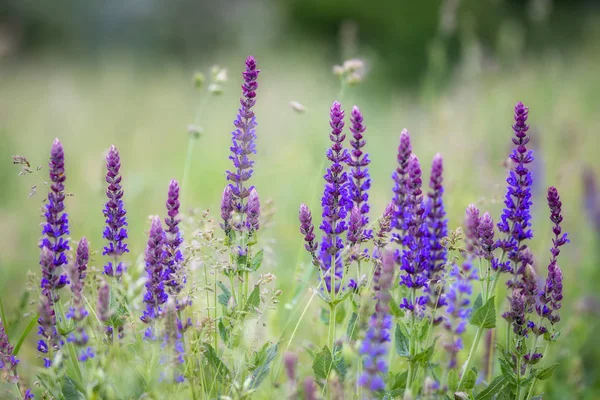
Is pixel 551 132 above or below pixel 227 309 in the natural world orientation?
above

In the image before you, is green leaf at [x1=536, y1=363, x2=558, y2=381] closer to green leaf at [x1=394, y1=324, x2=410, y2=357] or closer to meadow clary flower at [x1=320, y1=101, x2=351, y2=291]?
green leaf at [x1=394, y1=324, x2=410, y2=357]

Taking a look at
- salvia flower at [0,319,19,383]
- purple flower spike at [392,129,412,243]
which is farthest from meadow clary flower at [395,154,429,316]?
salvia flower at [0,319,19,383]

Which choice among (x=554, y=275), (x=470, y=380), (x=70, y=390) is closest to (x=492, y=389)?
(x=470, y=380)

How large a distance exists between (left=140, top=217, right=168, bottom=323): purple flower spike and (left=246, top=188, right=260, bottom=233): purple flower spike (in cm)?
31

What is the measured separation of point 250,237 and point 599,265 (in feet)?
10.7

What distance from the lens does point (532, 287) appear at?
191 cm

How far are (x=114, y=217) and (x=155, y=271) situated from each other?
25 centimetres

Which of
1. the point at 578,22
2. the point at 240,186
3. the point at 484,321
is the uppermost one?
the point at 578,22

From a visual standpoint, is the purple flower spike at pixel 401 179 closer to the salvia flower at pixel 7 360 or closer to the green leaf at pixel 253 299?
the green leaf at pixel 253 299

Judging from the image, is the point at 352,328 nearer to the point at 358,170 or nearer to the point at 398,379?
the point at 398,379

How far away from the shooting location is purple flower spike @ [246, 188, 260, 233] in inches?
79.3

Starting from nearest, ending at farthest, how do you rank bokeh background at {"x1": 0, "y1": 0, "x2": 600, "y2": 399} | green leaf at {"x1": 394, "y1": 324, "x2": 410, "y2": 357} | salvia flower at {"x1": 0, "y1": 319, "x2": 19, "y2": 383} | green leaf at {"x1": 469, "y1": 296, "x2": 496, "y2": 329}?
salvia flower at {"x1": 0, "y1": 319, "x2": 19, "y2": 383} → green leaf at {"x1": 469, "y1": 296, "x2": 496, "y2": 329} → green leaf at {"x1": 394, "y1": 324, "x2": 410, "y2": 357} → bokeh background at {"x1": 0, "y1": 0, "x2": 600, "y2": 399}

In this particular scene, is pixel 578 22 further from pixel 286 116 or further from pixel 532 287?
pixel 532 287

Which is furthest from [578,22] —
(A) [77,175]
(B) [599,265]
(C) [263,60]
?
(A) [77,175]
